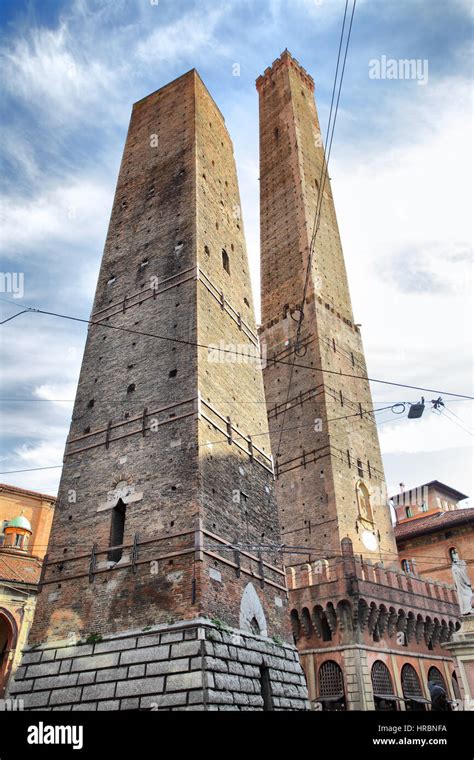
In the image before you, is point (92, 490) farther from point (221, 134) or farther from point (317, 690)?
point (221, 134)

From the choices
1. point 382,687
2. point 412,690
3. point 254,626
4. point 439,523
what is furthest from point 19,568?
point 439,523

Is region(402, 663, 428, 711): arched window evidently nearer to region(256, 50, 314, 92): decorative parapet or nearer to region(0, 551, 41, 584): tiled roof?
region(0, 551, 41, 584): tiled roof

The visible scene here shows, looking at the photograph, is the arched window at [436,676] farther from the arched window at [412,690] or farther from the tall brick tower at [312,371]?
the tall brick tower at [312,371]

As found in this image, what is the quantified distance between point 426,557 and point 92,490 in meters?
19.8

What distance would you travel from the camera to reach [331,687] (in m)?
16.6

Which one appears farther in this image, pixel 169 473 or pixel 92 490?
pixel 92 490

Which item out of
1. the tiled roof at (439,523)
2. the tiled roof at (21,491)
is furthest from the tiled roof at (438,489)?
the tiled roof at (21,491)

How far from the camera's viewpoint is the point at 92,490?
41.6 ft

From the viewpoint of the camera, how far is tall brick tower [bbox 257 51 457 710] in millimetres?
17000

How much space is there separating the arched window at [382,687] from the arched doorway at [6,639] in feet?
38.4

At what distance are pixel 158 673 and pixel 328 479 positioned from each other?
42.2ft

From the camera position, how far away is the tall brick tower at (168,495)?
9.74 m

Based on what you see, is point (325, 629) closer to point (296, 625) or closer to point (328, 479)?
point (296, 625)
